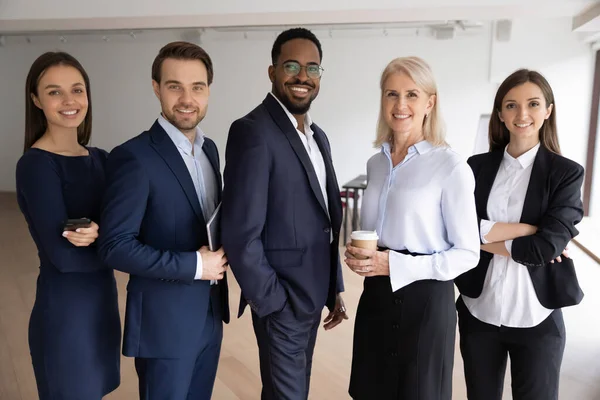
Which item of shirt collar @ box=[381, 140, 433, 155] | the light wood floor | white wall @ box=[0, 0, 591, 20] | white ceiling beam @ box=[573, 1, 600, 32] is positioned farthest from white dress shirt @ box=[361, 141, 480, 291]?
white ceiling beam @ box=[573, 1, 600, 32]

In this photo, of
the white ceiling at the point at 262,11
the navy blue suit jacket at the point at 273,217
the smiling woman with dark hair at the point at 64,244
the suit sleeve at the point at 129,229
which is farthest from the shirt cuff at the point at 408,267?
the white ceiling at the point at 262,11

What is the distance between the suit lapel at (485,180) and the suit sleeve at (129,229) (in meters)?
1.29

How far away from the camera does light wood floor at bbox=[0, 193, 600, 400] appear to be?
10.6ft

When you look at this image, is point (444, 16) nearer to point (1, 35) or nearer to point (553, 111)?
point (553, 111)

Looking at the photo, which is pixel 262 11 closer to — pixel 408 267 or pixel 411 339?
pixel 408 267

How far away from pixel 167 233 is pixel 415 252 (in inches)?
37.2

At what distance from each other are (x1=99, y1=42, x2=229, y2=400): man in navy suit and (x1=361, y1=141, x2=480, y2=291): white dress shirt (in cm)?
67

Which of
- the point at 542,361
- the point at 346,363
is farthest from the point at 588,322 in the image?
the point at 542,361

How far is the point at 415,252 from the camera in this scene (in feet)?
5.90

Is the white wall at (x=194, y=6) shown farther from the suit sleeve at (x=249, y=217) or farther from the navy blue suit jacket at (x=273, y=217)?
the suit sleeve at (x=249, y=217)

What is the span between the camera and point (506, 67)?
9.38 meters

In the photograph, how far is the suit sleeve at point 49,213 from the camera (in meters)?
1.84

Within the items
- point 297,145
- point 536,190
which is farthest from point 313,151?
point 536,190

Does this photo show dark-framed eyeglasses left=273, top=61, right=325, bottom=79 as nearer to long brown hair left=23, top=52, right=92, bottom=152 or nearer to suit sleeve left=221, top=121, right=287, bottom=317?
suit sleeve left=221, top=121, right=287, bottom=317
